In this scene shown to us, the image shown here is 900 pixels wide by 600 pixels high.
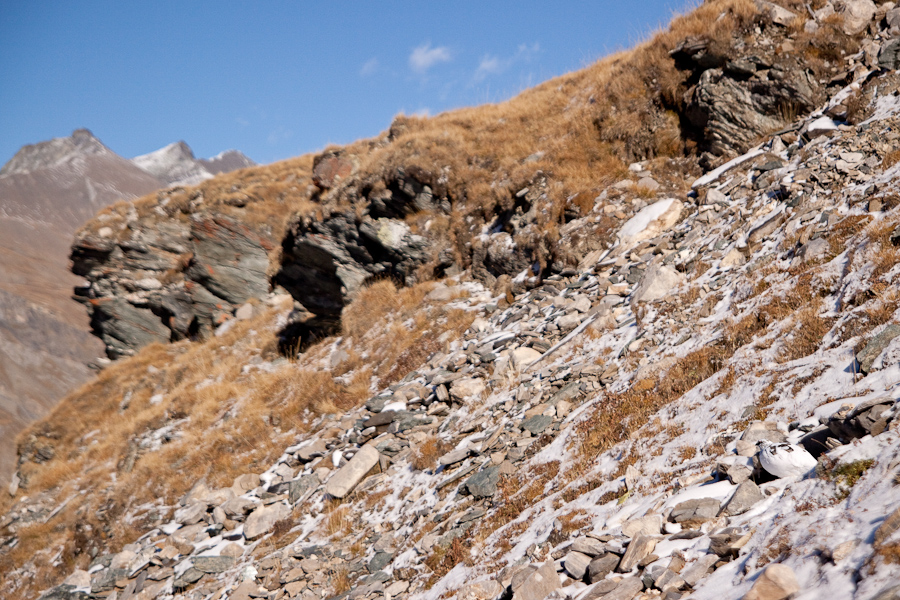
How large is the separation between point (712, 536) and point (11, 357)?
10818 cm

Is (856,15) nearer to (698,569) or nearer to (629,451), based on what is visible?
(629,451)

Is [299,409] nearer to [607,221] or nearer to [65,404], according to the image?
[607,221]

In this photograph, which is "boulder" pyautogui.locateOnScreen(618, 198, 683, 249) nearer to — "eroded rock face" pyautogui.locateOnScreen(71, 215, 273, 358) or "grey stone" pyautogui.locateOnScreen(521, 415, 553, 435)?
"grey stone" pyautogui.locateOnScreen(521, 415, 553, 435)

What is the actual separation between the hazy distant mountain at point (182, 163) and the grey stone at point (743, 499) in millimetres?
151503

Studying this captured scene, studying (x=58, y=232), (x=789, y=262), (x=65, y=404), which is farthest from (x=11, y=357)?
(x=789, y=262)

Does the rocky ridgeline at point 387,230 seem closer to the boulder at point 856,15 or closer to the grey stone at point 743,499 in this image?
the boulder at point 856,15

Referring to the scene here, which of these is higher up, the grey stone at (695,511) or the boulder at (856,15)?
the boulder at (856,15)

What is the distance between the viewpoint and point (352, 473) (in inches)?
389

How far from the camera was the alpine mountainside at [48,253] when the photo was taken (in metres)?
80.9

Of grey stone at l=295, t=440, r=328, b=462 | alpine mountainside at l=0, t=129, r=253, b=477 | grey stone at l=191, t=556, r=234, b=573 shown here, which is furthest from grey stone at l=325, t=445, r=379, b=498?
alpine mountainside at l=0, t=129, r=253, b=477

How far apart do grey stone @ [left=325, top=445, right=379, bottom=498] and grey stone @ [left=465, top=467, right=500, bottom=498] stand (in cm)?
295

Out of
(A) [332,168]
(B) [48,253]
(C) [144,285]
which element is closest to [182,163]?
(B) [48,253]

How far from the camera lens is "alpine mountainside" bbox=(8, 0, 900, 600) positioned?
14.3ft

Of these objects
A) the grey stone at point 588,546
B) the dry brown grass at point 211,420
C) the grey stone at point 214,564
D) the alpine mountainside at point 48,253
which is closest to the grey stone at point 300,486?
the grey stone at point 214,564
